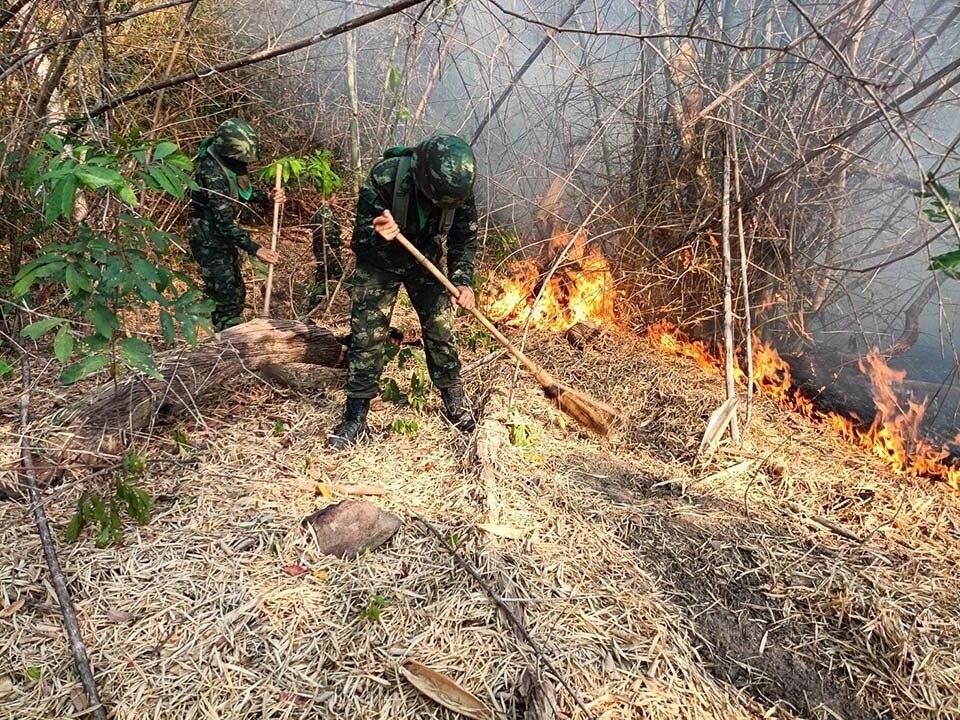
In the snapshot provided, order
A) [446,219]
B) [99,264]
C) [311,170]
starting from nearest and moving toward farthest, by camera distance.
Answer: [99,264] < [446,219] < [311,170]

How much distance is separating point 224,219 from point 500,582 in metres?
3.36

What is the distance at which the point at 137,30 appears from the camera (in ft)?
15.6

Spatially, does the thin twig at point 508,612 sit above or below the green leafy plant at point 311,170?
below

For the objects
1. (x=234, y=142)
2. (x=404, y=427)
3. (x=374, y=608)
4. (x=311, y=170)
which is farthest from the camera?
(x=311, y=170)

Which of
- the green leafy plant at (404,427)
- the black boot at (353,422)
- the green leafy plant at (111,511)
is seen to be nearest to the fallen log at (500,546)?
the green leafy plant at (404,427)

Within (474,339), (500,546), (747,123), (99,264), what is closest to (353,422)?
(500,546)

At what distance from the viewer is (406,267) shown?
340 cm

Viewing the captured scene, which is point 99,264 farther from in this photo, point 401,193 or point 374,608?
point 374,608

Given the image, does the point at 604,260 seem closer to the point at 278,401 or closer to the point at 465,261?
the point at 465,261

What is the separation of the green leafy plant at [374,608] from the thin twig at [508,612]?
14.5 inches

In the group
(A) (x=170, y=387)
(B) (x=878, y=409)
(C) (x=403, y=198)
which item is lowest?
(A) (x=170, y=387)

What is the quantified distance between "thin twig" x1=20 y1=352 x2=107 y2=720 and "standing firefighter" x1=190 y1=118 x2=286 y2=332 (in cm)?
169

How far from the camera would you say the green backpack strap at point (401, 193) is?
3.12 m

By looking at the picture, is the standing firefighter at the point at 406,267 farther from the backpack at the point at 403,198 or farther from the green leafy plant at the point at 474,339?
the green leafy plant at the point at 474,339
